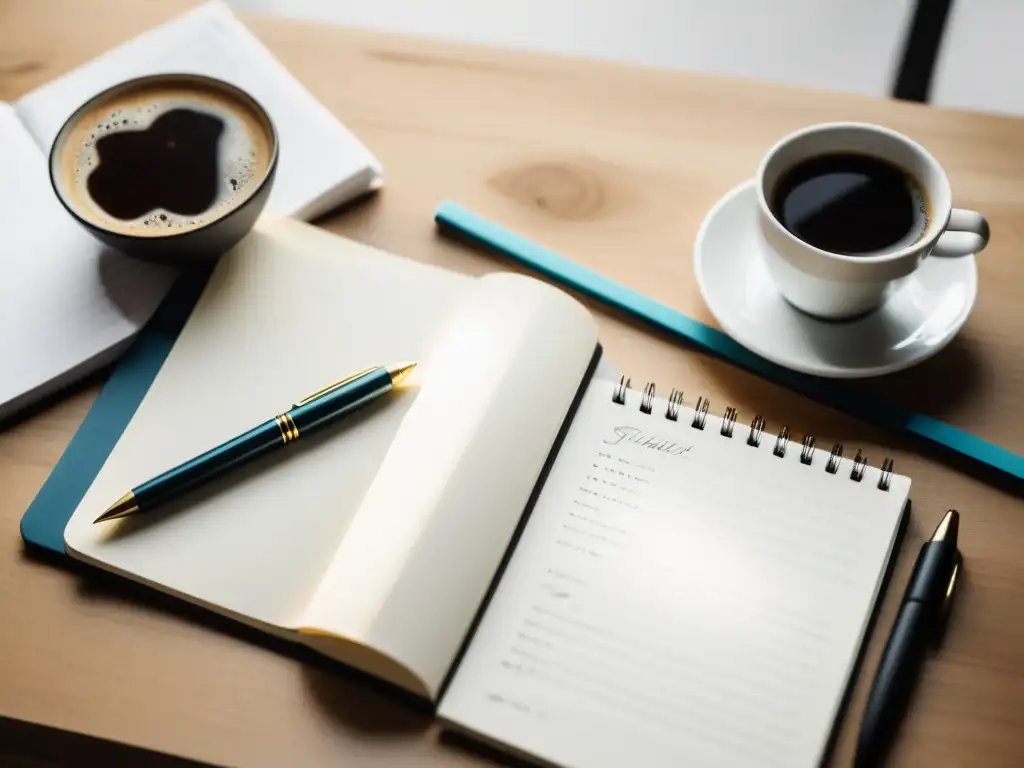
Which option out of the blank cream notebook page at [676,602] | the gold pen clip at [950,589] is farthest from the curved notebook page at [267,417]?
the gold pen clip at [950,589]

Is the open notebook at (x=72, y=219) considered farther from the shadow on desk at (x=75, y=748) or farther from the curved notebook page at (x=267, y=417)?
the shadow on desk at (x=75, y=748)

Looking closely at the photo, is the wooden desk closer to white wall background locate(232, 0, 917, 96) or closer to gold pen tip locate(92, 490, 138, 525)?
gold pen tip locate(92, 490, 138, 525)

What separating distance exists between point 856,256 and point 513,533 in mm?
258

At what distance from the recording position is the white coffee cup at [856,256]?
1.94ft

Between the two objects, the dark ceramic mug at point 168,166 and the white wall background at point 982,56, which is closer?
the dark ceramic mug at point 168,166

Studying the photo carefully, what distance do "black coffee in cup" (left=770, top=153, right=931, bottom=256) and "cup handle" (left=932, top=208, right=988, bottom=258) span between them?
0.01m

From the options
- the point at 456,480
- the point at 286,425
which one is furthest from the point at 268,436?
the point at 456,480

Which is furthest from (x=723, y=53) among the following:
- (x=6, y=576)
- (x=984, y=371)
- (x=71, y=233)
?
(x=6, y=576)

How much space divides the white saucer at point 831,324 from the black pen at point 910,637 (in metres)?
0.11

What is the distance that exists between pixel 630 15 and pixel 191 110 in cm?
62

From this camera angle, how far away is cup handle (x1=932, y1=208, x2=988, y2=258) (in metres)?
0.61

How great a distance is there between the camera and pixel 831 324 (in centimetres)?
65

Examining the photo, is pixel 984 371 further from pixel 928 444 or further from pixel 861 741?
pixel 861 741

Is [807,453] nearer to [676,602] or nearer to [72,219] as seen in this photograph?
[676,602]
